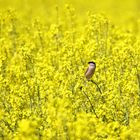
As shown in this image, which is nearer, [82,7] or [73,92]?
[73,92]

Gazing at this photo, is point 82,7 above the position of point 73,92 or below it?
above

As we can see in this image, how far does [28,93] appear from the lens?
9.97 metres

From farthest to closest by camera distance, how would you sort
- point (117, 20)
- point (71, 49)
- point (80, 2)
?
point (80, 2), point (117, 20), point (71, 49)

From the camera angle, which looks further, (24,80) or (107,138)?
(24,80)

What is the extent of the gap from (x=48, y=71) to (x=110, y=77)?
1.20m

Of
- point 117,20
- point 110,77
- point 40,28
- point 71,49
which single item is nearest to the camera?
point 110,77

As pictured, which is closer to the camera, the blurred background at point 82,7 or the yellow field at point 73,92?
the yellow field at point 73,92

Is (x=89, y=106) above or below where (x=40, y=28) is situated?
below

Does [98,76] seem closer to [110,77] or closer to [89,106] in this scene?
[110,77]

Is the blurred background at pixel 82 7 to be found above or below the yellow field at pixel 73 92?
above

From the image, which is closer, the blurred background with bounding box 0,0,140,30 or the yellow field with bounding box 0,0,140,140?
the yellow field with bounding box 0,0,140,140

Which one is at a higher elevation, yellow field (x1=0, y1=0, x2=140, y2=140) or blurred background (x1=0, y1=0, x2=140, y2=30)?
blurred background (x1=0, y1=0, x2=140, y2=30)

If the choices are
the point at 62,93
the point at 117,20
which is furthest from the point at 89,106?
the point at 117,20

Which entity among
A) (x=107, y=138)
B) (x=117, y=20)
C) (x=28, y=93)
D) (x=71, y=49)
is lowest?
(x=107, y=138)
